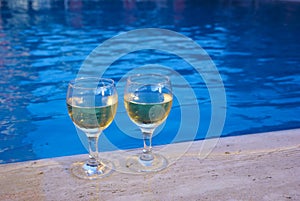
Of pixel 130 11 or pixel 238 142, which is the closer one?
pixel 238 142

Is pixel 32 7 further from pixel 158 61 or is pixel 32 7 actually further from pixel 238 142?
pixel 238 142

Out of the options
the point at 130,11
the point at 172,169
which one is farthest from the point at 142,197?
the point at 130,11

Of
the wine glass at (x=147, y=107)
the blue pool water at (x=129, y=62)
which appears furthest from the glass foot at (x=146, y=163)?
the blue pool water at (x=129, y=62)

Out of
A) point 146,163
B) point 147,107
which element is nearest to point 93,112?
point 147,107

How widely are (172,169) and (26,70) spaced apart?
13.7ft

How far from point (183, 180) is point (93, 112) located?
34 centimetres

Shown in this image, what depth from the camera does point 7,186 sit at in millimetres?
1233

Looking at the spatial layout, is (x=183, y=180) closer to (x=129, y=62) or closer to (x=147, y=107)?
(x=147, y=107)

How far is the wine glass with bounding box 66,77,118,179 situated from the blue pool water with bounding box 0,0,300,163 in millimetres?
1504

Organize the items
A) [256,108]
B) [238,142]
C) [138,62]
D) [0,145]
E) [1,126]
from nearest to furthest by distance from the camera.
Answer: [238,142] < [0,145] < [1,126] < [256,108] < [138,62]

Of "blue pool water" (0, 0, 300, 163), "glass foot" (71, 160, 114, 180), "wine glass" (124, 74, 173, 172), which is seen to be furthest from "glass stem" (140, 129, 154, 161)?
"blue pool water" (0, 0, 300, 163)

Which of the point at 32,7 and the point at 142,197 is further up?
the point at 142,197

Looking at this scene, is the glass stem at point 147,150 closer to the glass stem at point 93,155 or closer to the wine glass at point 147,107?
the wine glass at point 147,107

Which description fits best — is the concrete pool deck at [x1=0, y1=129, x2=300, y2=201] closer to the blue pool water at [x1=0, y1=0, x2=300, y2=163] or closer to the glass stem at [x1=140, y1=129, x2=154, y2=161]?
the glass stem at [x1=140, y1=129, x2=154, y2=161]
